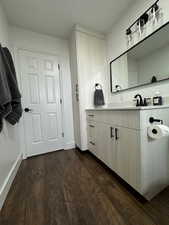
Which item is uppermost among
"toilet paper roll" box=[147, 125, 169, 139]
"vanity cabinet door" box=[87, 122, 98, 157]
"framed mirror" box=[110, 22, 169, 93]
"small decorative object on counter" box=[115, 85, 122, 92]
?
"framed mirror" box=[110, 22, 169, 93]

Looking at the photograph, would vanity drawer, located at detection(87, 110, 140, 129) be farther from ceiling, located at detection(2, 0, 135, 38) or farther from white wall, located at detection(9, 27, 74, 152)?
ceiling, located at detection(2, 0, 135, 38)

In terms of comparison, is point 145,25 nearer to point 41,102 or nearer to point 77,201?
point 41,102

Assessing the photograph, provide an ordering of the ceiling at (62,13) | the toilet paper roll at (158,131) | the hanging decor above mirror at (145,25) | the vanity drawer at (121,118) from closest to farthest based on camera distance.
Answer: the toilet paper roll at (158,131) < the vanity drawer at (121,118) < the hanging decor above mirror at (145,25) < the ceiling at (62,13)

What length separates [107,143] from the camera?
1.52 meters

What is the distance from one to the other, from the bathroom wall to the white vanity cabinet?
19.9 inches

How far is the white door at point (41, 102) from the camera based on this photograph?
7.06ft

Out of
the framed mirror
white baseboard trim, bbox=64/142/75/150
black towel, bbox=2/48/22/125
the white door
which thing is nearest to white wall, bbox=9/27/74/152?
white baseboard trim, bbox=64/142/75/150

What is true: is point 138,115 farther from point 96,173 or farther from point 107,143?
point 96,173

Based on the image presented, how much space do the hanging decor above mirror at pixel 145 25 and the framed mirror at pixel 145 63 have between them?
3.0 inches

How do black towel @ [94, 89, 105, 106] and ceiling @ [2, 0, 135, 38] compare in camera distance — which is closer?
ceiling @ [2, 0, 135, 38]

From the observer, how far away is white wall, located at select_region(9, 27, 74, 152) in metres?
2.07

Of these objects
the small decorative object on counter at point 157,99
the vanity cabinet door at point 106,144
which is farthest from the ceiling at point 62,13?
the vanity cabinet door at point 106,144

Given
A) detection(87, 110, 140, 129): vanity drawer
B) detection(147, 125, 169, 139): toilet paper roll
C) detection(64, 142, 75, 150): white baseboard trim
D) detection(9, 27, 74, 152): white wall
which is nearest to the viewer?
detection(147, 125, 169, 139): toilet paper roll

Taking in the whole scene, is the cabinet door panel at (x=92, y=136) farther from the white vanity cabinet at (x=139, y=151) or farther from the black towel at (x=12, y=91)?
the black towel at (x=12, y=91)
